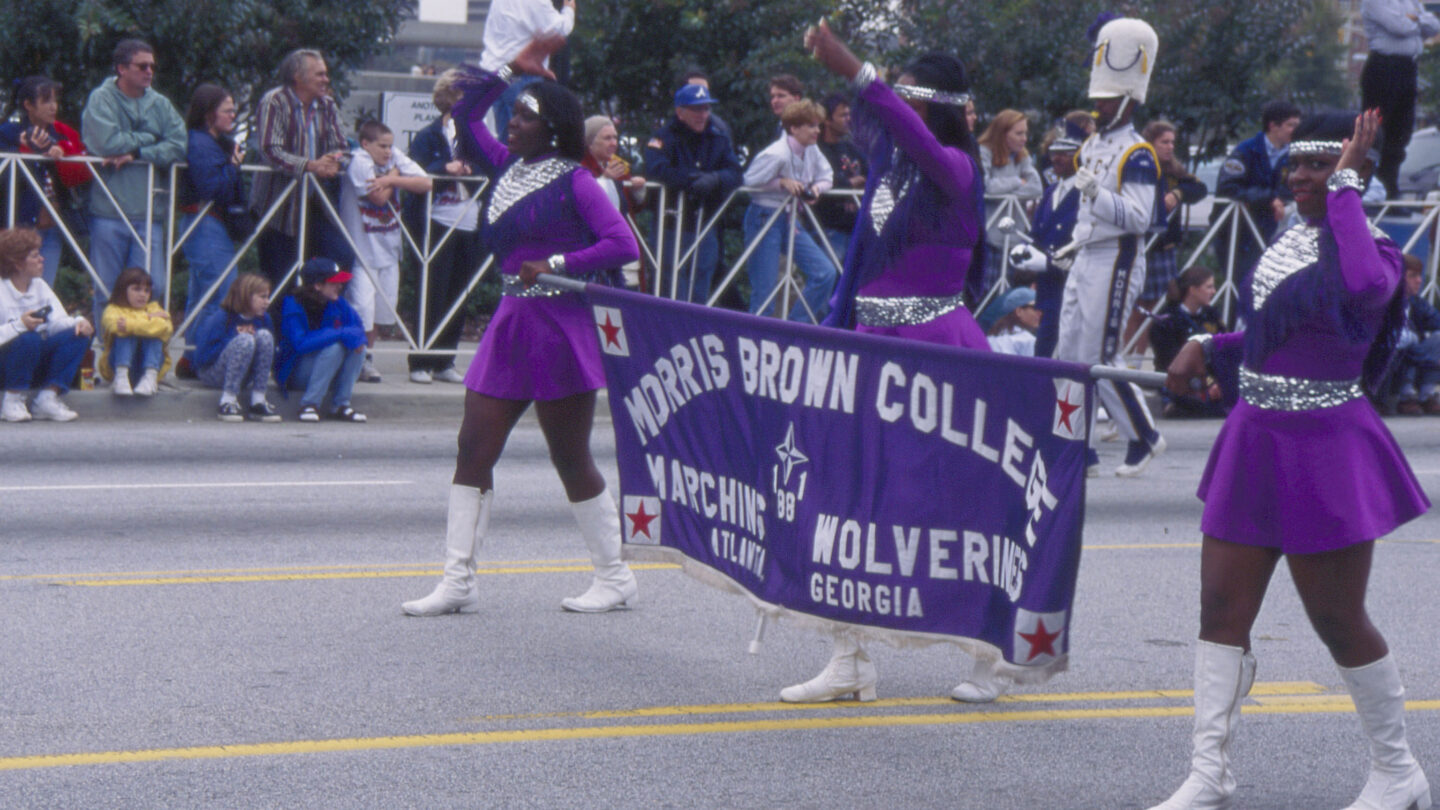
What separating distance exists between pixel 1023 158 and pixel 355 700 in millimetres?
10096

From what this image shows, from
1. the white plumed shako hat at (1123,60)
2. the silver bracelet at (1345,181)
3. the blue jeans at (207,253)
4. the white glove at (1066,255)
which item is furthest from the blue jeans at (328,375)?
the silver bracelet at (1345,181)

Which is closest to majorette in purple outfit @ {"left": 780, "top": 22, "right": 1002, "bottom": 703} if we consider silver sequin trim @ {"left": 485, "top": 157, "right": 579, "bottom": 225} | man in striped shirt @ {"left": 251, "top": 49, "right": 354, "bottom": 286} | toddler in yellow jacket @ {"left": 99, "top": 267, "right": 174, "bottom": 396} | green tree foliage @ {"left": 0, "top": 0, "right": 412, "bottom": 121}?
silver sequin trim @ {"left": 485, "top": 157, "right": 579, "bottom": 225}

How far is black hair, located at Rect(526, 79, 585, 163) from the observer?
6.71m

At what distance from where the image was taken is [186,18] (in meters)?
16.2

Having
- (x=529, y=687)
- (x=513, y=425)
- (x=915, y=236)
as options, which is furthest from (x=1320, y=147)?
(x=513, y=425)

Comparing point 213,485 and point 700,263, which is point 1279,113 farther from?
point 213,485

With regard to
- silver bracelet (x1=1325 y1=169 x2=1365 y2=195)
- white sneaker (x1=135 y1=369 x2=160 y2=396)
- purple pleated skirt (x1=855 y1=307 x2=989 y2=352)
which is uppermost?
silver bracelet (x1=1325 y1=169 x2=1365 y2=195)

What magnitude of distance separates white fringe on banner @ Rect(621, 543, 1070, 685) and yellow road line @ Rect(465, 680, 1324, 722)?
1.05ft

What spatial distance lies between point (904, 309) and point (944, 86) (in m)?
0.70

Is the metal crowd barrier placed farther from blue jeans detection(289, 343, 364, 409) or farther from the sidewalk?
blue jeans detection(289, 343, 364, 409)

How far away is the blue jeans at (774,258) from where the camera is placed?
14.4 meters

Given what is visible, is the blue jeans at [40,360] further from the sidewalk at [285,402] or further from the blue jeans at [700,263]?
the blue jeans at [700,263]

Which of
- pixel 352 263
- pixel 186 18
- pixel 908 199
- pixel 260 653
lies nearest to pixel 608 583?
pixel 260 653

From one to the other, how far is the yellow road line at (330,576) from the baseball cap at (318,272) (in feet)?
16.9
